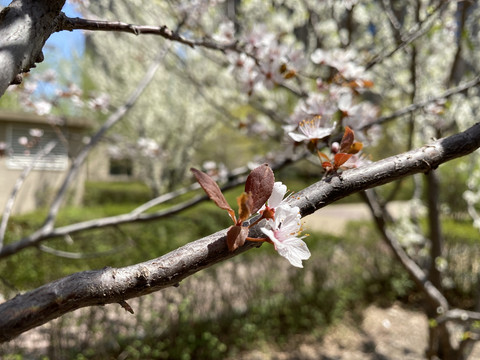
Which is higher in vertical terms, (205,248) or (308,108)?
(308,108)

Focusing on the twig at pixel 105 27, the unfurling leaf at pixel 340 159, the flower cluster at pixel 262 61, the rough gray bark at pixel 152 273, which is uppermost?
the flower cluster at pixel 262 61

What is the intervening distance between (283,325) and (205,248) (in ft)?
13.1

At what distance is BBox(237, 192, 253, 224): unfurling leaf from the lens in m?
0.58

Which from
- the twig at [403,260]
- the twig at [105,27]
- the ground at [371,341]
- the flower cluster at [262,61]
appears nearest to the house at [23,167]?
the ground at [371,341]

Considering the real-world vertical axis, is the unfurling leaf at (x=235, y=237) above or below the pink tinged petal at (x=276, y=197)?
below

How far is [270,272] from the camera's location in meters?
4.52

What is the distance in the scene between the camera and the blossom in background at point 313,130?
103 cm

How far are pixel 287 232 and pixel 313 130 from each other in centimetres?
51

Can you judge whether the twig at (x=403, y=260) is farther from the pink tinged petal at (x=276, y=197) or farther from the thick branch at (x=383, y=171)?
the pink tinged petal at (x=276, y=197)

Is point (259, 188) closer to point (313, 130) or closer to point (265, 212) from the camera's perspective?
point (265, 212)

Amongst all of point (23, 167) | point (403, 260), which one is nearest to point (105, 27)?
point (403, 260)

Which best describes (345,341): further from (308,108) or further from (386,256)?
(308,108)

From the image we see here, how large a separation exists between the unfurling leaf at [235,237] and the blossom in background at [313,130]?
48cm

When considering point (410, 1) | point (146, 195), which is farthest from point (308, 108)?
point (146, 195)
